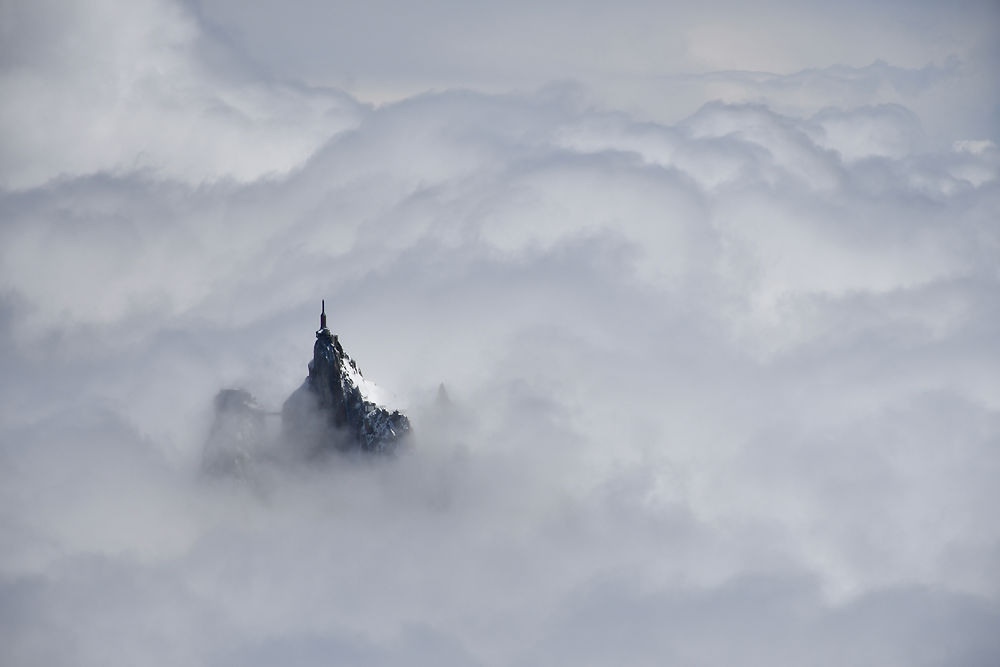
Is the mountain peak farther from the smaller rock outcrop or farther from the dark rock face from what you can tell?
the smaller rock outcrop

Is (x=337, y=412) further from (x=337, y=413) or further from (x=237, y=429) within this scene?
(x=237, y=429)

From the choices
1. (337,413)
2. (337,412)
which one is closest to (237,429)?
(337,413)

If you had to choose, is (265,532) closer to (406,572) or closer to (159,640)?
(406,572)

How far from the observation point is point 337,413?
150000 mm

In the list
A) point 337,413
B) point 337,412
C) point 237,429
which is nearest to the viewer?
point 337,412

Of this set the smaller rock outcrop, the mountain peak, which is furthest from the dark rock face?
the smaller rock outcrop

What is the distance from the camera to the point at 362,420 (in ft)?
493

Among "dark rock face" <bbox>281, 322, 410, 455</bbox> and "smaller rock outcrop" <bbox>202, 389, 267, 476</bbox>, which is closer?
"dark rock face" <bbox>281, 322, 410, 455</bbox>

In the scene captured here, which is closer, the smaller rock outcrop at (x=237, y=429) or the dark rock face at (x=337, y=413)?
the dark rock face at (x=337, y=413)

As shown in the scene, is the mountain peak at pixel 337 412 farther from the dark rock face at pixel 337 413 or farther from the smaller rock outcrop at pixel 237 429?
the smaller rock outcrop at pixel 237 429

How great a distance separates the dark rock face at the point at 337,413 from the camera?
474 ft

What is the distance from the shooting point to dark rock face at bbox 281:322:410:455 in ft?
474

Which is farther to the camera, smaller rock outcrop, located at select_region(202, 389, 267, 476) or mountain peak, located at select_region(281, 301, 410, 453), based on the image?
smaller rock outcrop, located at select_region(202, 389, 267, 476)

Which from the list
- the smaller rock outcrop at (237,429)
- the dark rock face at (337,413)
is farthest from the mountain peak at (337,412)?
the smaller rock outcrop at (237,429)
